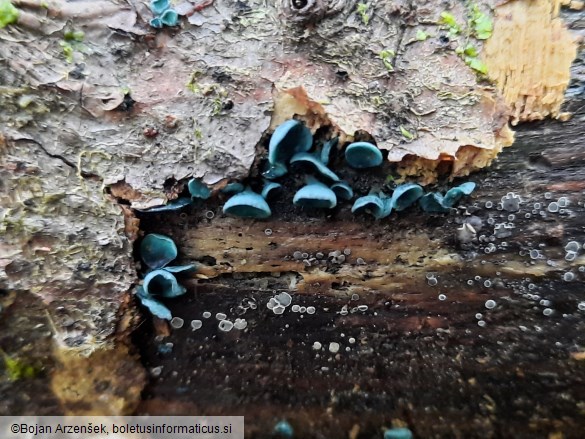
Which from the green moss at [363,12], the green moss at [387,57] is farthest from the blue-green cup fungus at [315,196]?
the green moss at [363,12]

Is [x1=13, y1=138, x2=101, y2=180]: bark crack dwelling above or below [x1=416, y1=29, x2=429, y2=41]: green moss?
below

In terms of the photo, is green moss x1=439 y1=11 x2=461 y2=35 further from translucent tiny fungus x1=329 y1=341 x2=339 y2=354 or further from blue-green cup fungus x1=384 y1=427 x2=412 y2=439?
blue-green cup fungus x1=384 y1=427 x2=412 y2=439

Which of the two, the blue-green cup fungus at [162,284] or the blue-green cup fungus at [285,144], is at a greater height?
the blue-green cup fungus at [285,144]

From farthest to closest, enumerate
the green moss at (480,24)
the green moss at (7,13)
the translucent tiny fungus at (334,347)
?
the translucent tiny fungus at (334,347)
the green moss at (480,24)
the green moss at (7,13)

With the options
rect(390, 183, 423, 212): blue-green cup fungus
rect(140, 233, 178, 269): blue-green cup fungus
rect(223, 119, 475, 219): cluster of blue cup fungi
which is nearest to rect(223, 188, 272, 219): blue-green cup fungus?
rect(223, 119, 475, 219): cluster of blue cup fungi

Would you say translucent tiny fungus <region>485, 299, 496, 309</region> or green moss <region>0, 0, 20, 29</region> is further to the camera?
translucent tiny fungus <region>485, 299, 496, 309</region>

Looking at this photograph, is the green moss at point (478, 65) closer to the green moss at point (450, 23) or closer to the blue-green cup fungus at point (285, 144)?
the green moss at point (450, 23)

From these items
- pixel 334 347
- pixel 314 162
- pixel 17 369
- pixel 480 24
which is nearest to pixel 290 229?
pixel 314 162
